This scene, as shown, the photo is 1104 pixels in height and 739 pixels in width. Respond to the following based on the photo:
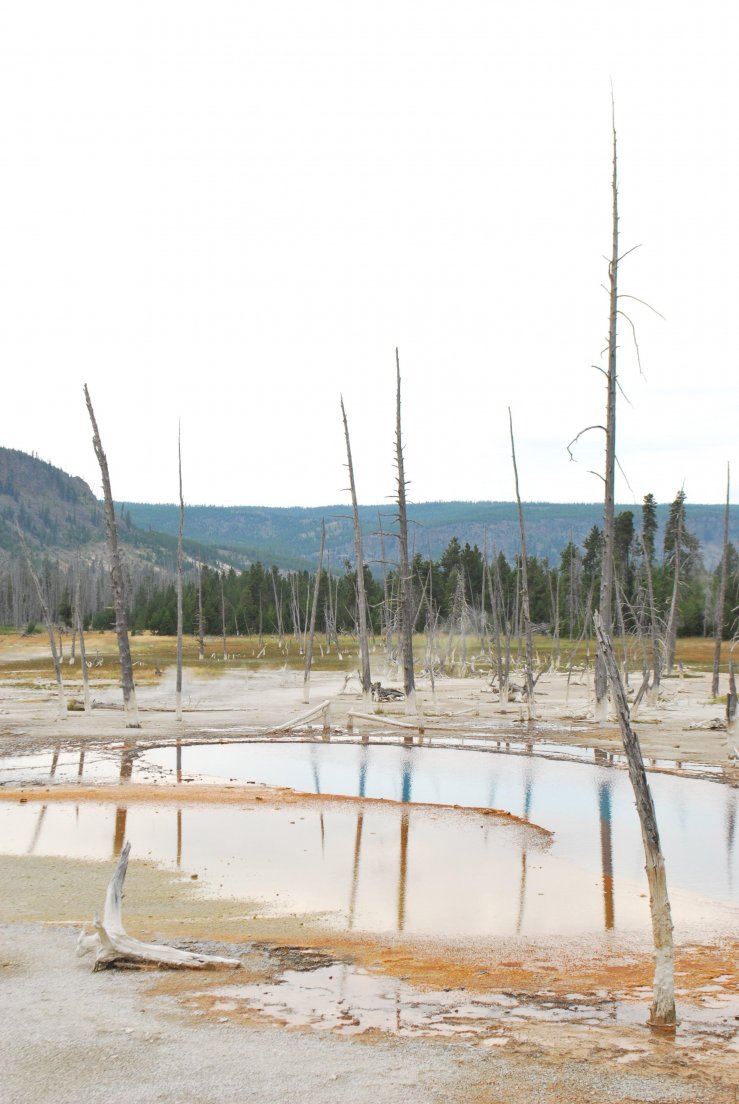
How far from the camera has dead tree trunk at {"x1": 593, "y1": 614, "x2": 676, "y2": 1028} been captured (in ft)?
28.8

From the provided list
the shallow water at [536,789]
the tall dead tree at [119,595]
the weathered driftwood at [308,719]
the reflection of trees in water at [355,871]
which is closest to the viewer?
the reflection of trees in water at [355,871]

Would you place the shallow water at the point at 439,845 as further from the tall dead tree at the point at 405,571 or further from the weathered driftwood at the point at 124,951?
the tall dead tree at the point at 405,571

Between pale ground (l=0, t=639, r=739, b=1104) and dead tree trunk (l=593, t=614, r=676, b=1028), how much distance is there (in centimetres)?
25

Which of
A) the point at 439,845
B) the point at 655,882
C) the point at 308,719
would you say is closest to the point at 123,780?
the point at 439,845

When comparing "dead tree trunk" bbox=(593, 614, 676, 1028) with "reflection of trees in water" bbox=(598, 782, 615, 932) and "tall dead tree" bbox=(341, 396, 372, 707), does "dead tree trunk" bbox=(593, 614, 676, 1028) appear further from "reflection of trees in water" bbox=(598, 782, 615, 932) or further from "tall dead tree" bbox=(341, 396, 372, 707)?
"tall dead tree" bbox=(341, 396, 372, 707)

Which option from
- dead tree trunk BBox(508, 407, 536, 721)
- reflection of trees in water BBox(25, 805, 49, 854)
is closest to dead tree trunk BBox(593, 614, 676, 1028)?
reflection of trees in water BBox(25, 805, 49, 854)

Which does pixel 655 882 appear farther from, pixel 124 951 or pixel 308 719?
pixel 308 719

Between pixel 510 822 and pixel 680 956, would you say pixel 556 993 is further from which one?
pixel 510 822

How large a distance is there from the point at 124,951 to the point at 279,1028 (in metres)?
2.33

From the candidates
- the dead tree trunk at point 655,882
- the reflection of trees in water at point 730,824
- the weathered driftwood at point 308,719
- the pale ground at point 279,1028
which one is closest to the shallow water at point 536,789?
the reflection of trees in water at point 730,824

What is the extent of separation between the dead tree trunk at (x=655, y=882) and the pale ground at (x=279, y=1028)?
9.8 inches

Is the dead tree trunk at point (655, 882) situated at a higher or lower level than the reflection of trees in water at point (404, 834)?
higher

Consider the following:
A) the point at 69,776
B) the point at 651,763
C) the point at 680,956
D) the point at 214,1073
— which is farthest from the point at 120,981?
the point at 651,763

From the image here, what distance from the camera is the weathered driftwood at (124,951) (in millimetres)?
10133
